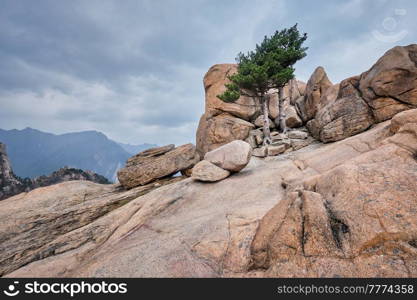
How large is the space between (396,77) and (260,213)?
15493mm

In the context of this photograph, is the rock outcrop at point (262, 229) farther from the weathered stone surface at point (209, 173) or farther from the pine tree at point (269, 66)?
the pine tree at point (269, 66)

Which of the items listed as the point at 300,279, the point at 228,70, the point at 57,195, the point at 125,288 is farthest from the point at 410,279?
the point at 228,70

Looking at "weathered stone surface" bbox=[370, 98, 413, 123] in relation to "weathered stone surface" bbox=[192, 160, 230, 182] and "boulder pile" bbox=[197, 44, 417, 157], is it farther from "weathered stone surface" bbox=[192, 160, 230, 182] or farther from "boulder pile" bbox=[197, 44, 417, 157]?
"weathered stone surface" bbox=[192, 160, 230, 182]

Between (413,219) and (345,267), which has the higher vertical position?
(413,219)

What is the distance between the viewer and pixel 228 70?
85.7ft

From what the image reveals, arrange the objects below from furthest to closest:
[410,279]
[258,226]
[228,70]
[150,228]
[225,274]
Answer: [228,70] → [150,228] → [258,226] → [225,274] → [410,279]

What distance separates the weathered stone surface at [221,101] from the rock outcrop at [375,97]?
10.4 meters

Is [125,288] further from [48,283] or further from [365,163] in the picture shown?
[365,163]

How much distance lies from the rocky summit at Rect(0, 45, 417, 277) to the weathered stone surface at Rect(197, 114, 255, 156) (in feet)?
18.1

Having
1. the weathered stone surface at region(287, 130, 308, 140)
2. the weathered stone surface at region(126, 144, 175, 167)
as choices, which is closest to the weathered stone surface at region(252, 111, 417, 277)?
the weathered stone surface at region(287, 130, 308, 140)

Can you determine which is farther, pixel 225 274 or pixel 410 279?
pixel 225 274

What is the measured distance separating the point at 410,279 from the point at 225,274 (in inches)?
143

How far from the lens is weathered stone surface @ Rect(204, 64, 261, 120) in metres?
23.8

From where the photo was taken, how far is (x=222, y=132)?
823 inches
